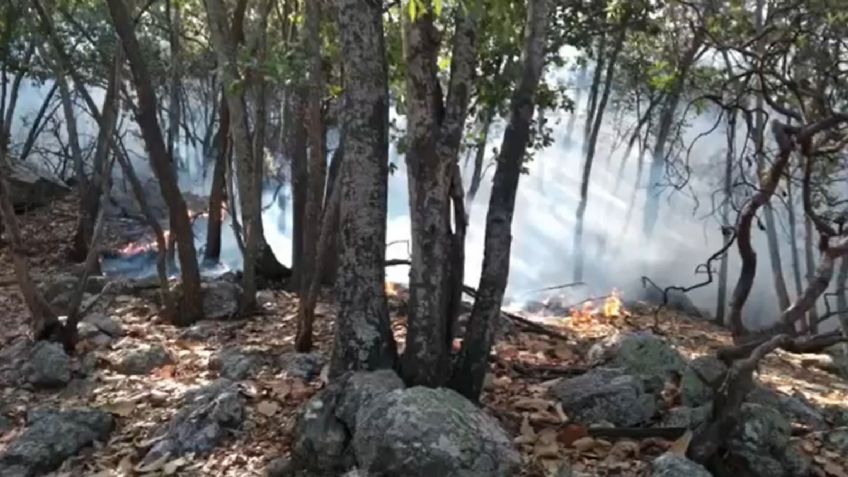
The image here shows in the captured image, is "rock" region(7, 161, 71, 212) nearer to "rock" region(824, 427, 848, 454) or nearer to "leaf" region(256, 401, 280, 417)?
"leaf" region(256, 401, 280, 417)

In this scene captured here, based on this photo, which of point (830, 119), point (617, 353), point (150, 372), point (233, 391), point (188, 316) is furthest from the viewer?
point (188, 316)

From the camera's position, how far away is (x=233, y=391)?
549 cm

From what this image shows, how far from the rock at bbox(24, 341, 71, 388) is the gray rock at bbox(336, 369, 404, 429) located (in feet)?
8.95

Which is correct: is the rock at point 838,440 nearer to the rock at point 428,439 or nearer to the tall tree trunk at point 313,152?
the rock at point 428,439

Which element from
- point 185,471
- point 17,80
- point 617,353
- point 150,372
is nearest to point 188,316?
point 150,372

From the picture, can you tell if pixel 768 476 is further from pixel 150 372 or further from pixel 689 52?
pixel 689 52

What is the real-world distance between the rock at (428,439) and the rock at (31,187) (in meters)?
12.2

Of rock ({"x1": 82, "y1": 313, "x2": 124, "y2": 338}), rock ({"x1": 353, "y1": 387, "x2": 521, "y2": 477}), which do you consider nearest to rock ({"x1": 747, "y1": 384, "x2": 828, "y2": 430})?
rock ({"x1": 353, "y1": 387, "x2": 521, "y2": 477})

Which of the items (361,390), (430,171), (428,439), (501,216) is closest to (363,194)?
(430,171)

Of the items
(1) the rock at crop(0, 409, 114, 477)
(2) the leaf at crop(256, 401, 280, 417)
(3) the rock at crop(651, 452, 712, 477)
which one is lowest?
(1) the rock at crop(0, 409, 114, 477)

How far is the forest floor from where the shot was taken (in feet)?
15.5

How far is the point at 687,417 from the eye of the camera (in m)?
4.84

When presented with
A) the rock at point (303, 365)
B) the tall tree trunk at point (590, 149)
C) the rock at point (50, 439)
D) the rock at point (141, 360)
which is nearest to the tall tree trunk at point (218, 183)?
the rock at point (141, 360)

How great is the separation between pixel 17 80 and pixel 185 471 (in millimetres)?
11866
